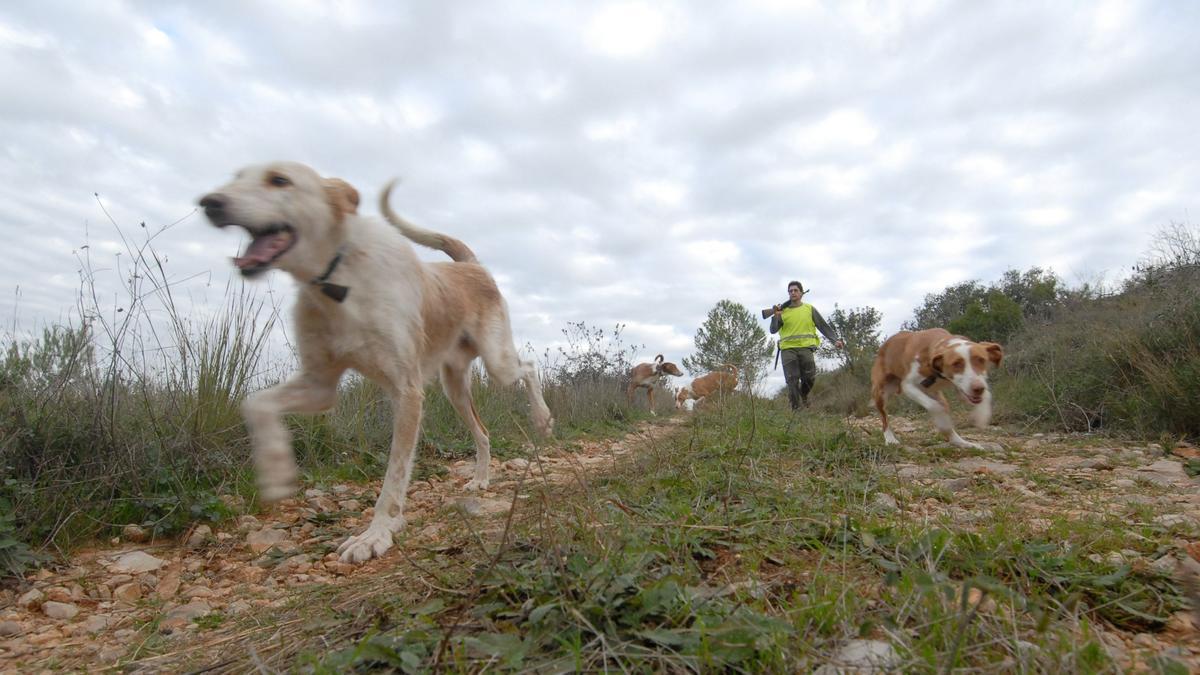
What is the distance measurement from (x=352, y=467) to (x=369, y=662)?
3884 mm

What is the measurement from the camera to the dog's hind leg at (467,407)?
4.87 metres

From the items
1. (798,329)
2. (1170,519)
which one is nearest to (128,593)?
(1170,519)

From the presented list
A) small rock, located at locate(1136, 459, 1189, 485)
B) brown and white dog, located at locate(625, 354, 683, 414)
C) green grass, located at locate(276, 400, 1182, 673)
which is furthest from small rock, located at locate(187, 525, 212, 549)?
brown and white dog, located at locate(625, 354, 683, 414)

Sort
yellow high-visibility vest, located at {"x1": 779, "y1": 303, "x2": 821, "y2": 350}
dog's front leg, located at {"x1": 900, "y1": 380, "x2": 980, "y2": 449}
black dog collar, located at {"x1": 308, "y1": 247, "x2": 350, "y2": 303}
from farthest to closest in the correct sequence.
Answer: yellow high-visibility vest, located at {"x1": 779, "y1": 303, "x2": 821, "y2": 350}, dog's front leg, located at {"x1": 900, "y1": 380, "x2": 980, "y2": 449}, black dog collar, located at {"x1": 308, "y1": 247, "x2": 350, "y2": 303}

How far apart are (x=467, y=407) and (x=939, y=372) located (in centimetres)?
460

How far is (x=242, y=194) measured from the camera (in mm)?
2932

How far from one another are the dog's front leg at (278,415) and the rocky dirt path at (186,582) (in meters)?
0.38

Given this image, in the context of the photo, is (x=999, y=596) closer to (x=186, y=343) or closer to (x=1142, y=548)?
(x=1142, y=548)

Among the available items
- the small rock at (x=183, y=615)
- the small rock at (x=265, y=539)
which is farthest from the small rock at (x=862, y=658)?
the small rock at (x=265, y=539)

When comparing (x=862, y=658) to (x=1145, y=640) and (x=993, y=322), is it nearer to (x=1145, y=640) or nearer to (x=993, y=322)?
(x=1145, y=640)

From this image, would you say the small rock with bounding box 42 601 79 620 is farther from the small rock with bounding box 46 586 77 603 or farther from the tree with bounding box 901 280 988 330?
the tree with bounding box 901 280 988 330

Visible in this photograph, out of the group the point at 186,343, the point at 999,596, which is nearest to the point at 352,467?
the point at 186,343

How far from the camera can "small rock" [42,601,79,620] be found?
99.0 inches

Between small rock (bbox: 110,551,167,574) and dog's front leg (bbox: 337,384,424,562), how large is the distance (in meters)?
0.85
